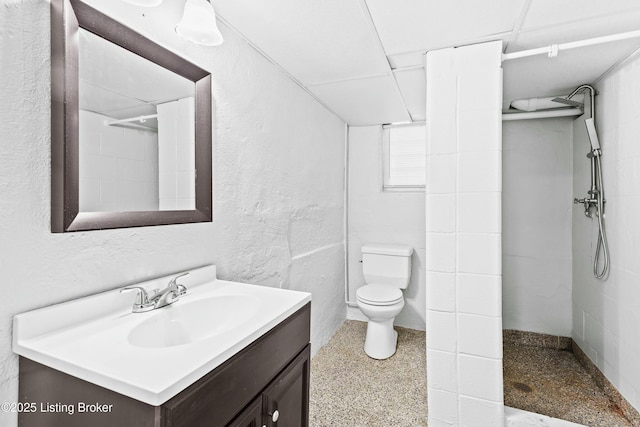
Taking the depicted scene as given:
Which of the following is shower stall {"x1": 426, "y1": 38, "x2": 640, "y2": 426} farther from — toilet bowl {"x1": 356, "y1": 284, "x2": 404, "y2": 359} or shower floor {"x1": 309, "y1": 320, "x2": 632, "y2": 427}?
toilet bowl {"x1": 356, "y1": 284, "x2": 404, "y2": 359}

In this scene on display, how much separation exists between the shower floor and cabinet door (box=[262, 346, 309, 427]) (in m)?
0.70

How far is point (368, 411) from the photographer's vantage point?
1.84 metres

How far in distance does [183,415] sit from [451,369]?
1441mm

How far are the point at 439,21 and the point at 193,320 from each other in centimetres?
161

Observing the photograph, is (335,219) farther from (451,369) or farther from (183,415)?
(183,415)

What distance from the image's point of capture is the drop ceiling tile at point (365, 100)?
7.05 ft

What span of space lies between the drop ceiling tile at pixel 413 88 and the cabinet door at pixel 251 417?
6.20 feet

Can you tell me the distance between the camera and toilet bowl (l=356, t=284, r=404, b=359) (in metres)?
2.38

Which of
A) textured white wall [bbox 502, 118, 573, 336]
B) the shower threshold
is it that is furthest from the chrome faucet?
textured white wall [bbox 502, 118, 573, 336]

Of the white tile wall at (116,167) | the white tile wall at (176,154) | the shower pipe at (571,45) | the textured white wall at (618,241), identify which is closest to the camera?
the white tile wall at (116,167)

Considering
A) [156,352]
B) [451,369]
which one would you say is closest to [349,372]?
[451,369]

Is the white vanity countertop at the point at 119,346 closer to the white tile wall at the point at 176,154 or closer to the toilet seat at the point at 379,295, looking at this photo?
the white tile wall at the point at 176,154

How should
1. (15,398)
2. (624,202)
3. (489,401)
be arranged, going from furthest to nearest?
(624,202), (489,401), (15,398)

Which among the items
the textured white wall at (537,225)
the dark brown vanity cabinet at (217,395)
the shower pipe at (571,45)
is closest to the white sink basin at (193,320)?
the dark brown vanity cabinet at (217,395)
